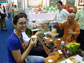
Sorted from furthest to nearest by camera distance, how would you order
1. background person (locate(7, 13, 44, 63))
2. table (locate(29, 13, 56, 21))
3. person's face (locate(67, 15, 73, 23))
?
table (locate(29, 13, 56, 21)) < person's face (locate(67, 15, 73, 23)) < background person (locate(7, 13, 44, 63))

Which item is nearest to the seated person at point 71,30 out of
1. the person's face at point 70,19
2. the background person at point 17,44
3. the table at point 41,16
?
the person's face at point 70,19

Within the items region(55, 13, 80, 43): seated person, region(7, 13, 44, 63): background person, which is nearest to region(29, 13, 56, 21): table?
region(55, 13, 80, 43): seated person

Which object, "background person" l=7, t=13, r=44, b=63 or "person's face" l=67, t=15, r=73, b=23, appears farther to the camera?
"person's face" l=67, t=15, r=73, b=23

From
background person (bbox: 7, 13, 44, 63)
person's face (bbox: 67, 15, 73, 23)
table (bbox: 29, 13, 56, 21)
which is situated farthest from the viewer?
table (bbox: 29, 13, 56, 21)

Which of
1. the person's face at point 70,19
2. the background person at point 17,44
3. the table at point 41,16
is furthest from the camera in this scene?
the table at point 41,16

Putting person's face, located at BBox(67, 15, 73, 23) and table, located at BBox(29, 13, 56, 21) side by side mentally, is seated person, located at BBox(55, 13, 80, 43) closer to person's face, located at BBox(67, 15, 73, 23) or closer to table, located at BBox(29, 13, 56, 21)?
person's face, located at BBox(67, 15, 73, 23)

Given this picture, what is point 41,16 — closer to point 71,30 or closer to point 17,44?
point 71,30

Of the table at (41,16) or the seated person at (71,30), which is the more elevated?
the table at (41,16)

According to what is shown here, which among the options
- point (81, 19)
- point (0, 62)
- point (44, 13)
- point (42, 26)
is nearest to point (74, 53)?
point (81, 19)

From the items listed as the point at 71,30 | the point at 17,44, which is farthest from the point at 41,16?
the point at 17,44

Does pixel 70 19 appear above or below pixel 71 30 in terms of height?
above

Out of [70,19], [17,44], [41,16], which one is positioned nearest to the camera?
[17,44]

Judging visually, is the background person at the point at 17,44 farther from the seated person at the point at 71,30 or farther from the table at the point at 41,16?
the table at the point at 41,16

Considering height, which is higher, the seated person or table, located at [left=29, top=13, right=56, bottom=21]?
table, located at [left=29, top=13, right=56, bottom=21]
